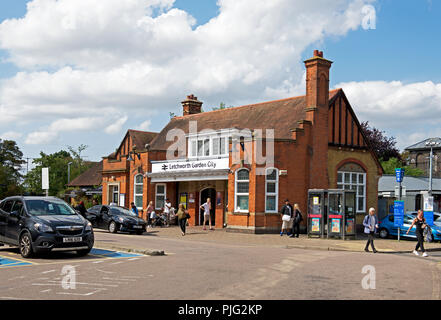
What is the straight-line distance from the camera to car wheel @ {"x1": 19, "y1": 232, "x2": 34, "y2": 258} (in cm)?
1365

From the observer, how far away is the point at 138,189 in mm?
34188

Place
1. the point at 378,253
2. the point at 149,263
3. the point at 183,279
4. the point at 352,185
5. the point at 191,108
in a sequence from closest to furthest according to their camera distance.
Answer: the point at 183,279 → the point at 149,263 → the point at 378,253 → the point at 352,185 → the point at 191,108

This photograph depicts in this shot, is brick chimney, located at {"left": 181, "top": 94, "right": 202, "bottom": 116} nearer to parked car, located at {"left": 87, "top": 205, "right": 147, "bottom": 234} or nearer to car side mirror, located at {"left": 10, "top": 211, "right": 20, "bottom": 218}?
parked car, located at {"left": 87, "top": 205, "right": 147, "bottom": 234}

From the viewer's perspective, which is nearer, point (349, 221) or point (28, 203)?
point (28, 203)

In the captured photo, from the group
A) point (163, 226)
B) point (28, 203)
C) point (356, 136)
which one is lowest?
point (163, 226)

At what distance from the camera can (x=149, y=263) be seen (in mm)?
12984

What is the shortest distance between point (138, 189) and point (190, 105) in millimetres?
9164

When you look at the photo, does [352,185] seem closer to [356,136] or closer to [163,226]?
[356,136]

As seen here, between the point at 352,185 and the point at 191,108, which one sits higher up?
the point at 191,108

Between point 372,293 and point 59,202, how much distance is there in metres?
9.73
